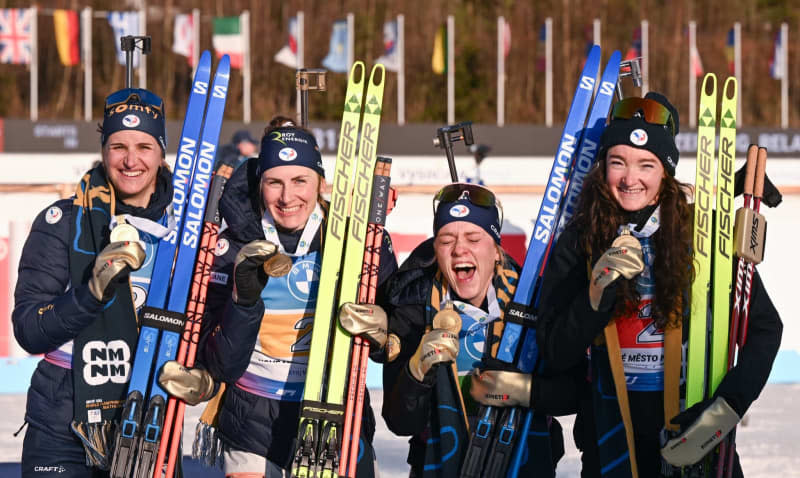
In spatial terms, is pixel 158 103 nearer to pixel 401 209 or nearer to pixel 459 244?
pixel 459 244

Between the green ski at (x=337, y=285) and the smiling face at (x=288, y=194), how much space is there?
9cm

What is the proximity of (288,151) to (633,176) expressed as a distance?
104 centimetres

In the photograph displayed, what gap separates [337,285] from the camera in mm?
3389

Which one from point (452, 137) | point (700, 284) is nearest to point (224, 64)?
point (452, 137)

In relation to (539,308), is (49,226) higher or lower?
higher

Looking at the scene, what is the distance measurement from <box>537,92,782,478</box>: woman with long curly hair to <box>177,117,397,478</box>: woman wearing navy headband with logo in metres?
0.75

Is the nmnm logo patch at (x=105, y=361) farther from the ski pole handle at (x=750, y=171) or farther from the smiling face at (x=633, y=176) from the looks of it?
the ski pole handle at (x=750, y=171)

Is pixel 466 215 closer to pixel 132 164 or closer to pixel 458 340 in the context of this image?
pixel 458 340

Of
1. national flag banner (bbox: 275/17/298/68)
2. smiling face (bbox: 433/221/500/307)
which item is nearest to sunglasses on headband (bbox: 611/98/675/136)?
smiling face (bbox: 433/221/500/307)

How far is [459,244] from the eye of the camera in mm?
3348

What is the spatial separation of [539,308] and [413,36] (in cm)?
2697

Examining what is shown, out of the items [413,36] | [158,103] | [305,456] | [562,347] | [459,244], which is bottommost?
[305,456]

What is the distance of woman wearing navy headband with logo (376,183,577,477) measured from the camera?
327cm

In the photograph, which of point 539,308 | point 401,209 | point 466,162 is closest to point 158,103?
point 539,308
